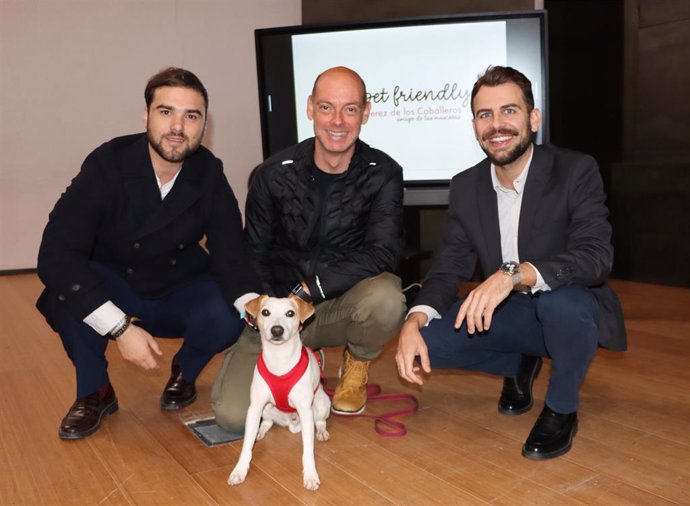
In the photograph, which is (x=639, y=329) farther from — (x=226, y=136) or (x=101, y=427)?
(x=226, y=136)

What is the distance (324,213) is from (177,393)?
0.90 m

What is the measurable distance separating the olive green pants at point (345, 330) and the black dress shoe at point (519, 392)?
0.48 m

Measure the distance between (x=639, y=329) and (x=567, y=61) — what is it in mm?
2843

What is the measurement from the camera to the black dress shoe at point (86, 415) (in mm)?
2338

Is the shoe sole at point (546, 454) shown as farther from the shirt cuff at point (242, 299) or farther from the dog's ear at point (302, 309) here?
the shirt cuff at point (242, 299)

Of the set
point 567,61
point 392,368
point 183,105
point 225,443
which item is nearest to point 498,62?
point 567,61

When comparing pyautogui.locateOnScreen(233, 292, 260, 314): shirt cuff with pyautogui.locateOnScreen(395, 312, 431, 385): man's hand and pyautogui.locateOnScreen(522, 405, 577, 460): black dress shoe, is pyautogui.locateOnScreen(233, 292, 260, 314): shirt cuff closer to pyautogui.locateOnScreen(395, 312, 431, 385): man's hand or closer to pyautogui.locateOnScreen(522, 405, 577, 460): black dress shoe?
pyautogui.locateOnScreen(395, 312, 431, 385): man's hand

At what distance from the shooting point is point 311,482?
6.34ft

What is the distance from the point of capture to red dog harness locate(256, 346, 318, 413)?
2.06 m

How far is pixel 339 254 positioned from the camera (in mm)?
2693

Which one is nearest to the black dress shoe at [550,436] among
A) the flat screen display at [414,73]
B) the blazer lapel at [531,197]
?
the blazer lapel at [531,197]

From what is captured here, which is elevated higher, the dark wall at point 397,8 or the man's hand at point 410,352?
the dark wall at point 397,8

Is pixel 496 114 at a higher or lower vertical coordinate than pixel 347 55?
lower

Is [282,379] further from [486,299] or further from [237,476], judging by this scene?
[486,299]
